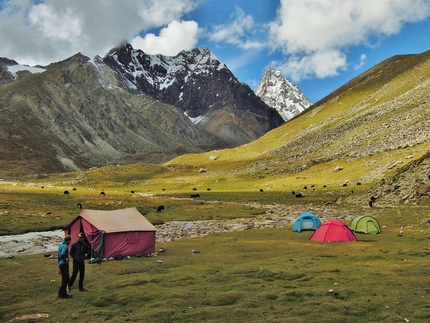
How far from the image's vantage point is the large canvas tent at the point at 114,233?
2997 centimetres

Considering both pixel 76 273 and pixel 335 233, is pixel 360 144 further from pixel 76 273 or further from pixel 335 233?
pixel 76 273

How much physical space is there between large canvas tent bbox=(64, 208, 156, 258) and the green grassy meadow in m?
1.42

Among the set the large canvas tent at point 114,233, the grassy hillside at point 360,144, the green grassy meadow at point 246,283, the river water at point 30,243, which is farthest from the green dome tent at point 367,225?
the grassy hillside at point 360,144

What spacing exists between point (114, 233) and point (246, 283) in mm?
13385

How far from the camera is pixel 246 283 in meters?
20.7

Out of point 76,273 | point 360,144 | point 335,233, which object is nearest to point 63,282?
point 76,273

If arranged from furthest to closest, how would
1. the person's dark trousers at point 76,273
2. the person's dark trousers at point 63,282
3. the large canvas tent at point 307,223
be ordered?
the large canvas tent at point 307,223, the person's dark trousers at point 76,273, the person's dark trousers at point 63,282

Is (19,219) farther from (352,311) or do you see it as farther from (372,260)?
(352,311)

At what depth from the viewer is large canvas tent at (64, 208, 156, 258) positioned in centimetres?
2997

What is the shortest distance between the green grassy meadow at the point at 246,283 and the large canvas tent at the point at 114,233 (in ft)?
4.66

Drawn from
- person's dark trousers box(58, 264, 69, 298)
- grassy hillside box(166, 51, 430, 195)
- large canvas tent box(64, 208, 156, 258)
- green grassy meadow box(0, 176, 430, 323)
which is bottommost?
green grassy meadow box(0, 176, 430, 323)

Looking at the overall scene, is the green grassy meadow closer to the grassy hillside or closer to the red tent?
the red tent

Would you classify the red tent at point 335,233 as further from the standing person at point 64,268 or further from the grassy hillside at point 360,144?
the grassy hillside at point 360,144

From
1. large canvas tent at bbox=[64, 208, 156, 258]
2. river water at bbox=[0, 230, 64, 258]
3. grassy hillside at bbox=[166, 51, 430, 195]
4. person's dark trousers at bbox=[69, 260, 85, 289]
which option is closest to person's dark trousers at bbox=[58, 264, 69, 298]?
person's dark trousers at bbox=[69, 260, 85, 289]
